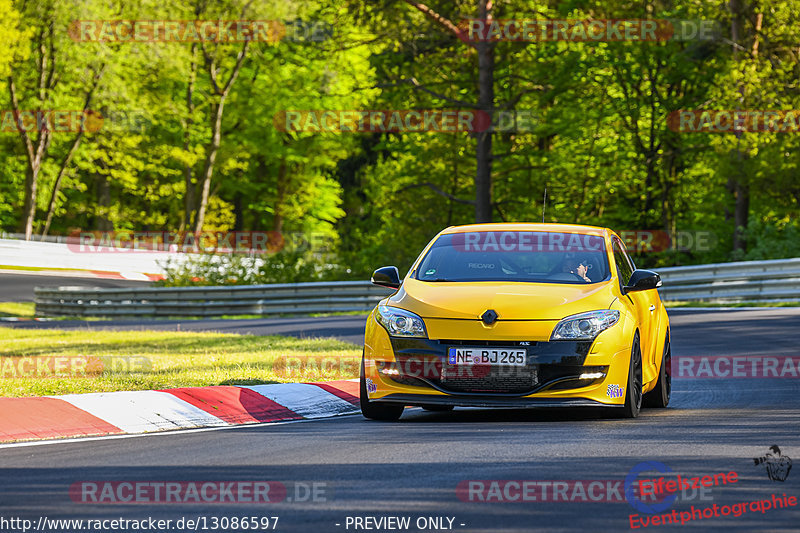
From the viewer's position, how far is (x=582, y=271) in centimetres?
1008

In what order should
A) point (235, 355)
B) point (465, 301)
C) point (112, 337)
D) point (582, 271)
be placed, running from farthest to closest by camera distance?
point (112, 337)
point (235, 355)
point (582, 271)
point (465, 301)

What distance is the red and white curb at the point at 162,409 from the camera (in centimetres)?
879

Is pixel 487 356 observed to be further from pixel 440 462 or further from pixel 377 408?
pixel 440 462

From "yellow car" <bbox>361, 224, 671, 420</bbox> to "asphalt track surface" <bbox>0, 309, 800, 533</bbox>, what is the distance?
0.77 feet

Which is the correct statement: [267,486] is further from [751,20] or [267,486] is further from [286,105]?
[286,105]

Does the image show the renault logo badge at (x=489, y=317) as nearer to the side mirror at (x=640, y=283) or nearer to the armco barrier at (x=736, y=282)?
the side mirror at (x=640, y=283)

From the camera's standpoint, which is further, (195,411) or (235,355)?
(235,355)

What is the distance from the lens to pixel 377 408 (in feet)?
31.6

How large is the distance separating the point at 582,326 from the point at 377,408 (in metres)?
1.79

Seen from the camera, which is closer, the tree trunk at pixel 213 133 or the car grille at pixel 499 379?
the car grille at pixel 499 379

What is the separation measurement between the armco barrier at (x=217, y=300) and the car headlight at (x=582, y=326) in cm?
1906

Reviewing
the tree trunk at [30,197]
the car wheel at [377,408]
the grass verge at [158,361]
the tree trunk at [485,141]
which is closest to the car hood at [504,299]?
the car wheel at [377,408]

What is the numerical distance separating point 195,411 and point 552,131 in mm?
25182

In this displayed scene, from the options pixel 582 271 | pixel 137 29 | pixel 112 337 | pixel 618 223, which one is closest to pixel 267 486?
pixel 582 271
